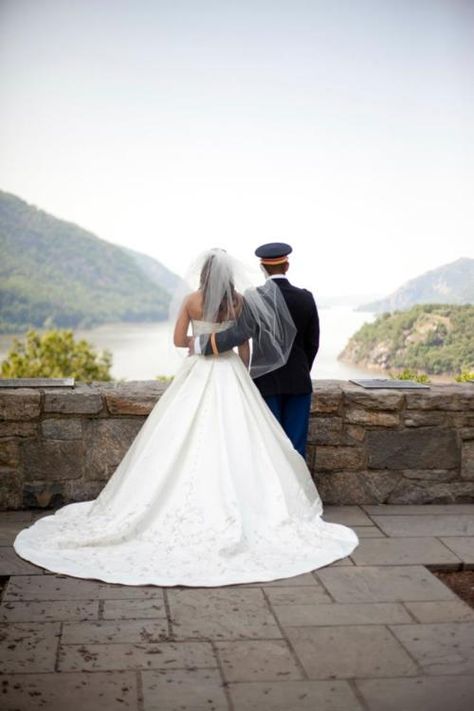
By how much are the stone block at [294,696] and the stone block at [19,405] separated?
2.37 metres

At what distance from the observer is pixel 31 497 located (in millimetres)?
4711

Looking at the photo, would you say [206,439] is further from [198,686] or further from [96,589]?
[198,686]

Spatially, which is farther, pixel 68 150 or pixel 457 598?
pixel 68 150

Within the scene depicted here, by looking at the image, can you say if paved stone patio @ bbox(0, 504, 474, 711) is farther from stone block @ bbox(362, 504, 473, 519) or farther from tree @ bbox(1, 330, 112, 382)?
tree @ bbox(1, 330, 112, 382)

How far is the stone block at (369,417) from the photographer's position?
16.1ft

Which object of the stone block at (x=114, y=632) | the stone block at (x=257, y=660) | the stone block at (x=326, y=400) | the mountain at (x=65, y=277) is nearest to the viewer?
the stone block at (x=257, y=660)

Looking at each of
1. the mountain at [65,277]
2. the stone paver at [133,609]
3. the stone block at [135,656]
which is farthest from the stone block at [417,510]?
the mountain at [65,277]

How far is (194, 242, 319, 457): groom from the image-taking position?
4406 millimetres

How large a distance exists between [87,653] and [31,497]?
1.97m

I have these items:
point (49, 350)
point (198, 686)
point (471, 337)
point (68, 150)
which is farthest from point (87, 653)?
point (68, 150)

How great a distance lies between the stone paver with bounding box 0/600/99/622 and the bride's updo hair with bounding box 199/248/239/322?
149 centimetres

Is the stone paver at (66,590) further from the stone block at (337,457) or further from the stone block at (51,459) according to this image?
the stone block at (337,457)

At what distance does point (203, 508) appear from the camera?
12.7 ft

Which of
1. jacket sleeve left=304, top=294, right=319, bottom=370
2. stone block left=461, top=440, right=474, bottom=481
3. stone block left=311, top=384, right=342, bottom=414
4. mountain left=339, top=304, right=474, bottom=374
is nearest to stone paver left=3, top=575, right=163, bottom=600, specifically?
jacket sleeve left=304, top=294, right=319, bottom=370
